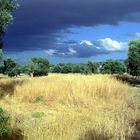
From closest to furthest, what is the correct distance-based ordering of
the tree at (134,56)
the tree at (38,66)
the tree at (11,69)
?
the tree at (134,56) → the tree at (38,66) → the tree at (11,69)

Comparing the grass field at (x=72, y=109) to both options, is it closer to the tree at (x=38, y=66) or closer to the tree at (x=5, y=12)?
the tree at (x=5, y=12)

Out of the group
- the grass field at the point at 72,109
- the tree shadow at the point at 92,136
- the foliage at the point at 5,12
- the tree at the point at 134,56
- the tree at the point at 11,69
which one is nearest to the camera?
the tree shadow at the point at 92,136

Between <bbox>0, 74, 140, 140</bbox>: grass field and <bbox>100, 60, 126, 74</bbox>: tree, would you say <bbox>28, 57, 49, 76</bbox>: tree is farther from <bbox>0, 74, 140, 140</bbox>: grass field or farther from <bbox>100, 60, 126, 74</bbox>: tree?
<bbox>0, 74, 140, 140</bbox>: grass field

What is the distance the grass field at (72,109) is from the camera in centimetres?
1672

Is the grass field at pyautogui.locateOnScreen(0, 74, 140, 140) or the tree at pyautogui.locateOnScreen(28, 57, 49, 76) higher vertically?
→ the tree at pyautogui.locateOnScreen(28, 57, 49, 76)

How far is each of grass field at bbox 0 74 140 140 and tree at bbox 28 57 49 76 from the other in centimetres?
5590

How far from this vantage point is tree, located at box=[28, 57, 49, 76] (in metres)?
91.4

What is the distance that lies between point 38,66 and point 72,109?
67808mm

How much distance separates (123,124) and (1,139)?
4447 mm

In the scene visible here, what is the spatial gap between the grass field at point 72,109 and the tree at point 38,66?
55.9 metres

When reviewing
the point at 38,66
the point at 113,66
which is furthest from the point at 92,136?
the point at 113,66

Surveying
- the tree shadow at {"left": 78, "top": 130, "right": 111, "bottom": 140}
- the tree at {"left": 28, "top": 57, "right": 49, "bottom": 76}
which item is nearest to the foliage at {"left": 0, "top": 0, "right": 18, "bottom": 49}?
the tree shadow at {"left": 78, "top": 130, "right": 111, "bottom": 140}

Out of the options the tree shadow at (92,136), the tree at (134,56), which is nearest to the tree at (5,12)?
the tree shadow at (92,136)

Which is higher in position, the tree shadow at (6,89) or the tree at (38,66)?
the tree at (38,66)
